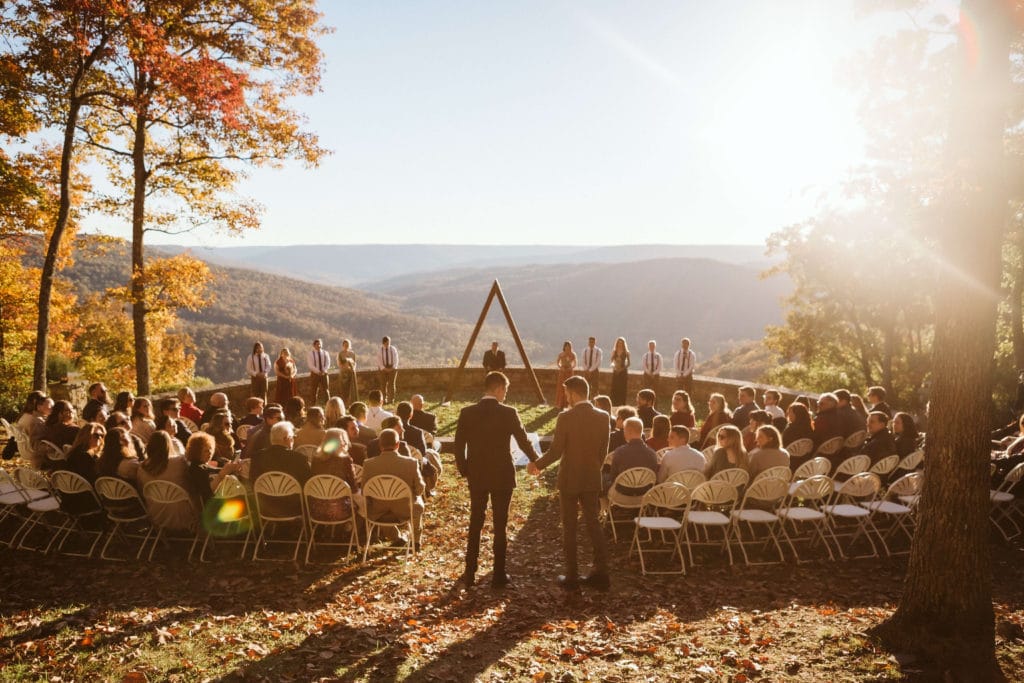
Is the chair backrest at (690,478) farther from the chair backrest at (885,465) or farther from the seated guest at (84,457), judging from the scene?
the seated guest at (84,457)

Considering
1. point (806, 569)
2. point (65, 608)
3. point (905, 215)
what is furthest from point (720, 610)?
point (905, 215)

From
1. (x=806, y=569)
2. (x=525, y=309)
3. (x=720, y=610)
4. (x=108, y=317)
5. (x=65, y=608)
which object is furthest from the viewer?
(x=525, y=309)

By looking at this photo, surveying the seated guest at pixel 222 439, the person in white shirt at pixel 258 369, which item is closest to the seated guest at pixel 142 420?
the seated guest at pixel 222 439

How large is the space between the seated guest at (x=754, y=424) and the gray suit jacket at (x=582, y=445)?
12.2 feet

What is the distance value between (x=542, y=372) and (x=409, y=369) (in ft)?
13.4

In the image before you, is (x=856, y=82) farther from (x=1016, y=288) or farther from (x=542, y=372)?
(x=542, y=372)

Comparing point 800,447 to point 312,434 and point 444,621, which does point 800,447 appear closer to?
point 444,621

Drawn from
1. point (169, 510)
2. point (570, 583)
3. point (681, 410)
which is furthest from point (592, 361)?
point (169, 510)

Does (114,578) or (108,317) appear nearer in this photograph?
(114,578)

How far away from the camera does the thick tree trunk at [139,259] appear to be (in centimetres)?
1537

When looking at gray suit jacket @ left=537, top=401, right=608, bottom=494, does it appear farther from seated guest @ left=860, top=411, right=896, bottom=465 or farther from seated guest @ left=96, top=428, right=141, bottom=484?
seated guest @ left=96, top=428, right=141, bottom=484

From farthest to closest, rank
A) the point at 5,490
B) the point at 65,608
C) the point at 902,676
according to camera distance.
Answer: the point at 5,490
the point at 65,608
the point at 902,676

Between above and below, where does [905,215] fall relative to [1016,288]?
above

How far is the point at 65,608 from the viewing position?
18.5ft
